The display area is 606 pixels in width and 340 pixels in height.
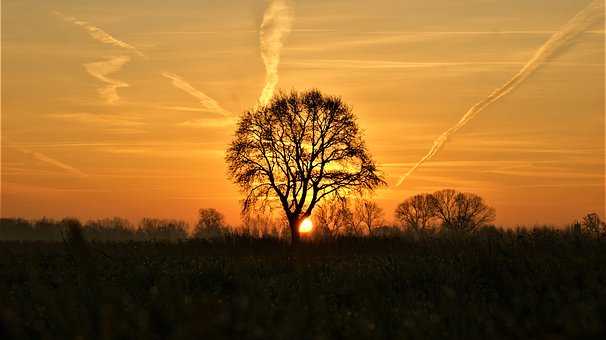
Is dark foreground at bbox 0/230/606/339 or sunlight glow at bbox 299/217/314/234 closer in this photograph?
dark foreground at bbox 0/230/606/339

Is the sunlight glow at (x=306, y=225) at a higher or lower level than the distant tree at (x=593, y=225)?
higher

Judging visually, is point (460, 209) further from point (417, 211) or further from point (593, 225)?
point (593, 225)

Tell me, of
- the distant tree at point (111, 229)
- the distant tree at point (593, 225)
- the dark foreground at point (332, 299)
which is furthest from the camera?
the distant tree at point (111, 229)

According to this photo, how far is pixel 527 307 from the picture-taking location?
26.9ft

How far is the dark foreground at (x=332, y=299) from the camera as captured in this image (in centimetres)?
570

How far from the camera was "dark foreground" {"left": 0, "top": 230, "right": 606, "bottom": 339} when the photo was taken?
5695mm

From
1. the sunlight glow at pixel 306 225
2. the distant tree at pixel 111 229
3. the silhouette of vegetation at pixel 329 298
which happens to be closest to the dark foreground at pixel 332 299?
the silhouette of vegetation at pixel 329 298

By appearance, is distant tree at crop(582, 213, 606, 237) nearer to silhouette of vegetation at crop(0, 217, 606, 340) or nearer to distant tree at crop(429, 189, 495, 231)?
silhouette of vegetation at crop(0, 217, 606, 340)

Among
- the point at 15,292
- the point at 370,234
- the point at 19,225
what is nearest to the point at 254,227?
the point at 370,234

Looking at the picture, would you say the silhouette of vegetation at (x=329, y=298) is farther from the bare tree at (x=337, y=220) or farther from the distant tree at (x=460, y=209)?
the distant tree at (x=460, y=209)

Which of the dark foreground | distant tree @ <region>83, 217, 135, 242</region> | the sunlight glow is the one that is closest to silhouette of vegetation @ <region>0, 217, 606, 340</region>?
the dark foreground

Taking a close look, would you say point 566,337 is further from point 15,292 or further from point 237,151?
point 237,151

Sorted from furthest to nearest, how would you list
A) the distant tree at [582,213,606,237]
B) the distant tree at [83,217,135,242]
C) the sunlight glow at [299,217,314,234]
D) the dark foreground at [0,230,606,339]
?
the distant tree at [83,217,135,242] < the sunlight glow at [299,217,314,234] < the distant tree at [582,213,606,237] < the dark foreground at [0,230,606,339]

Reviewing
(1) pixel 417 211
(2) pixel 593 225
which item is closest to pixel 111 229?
(1) pixel 417 211
